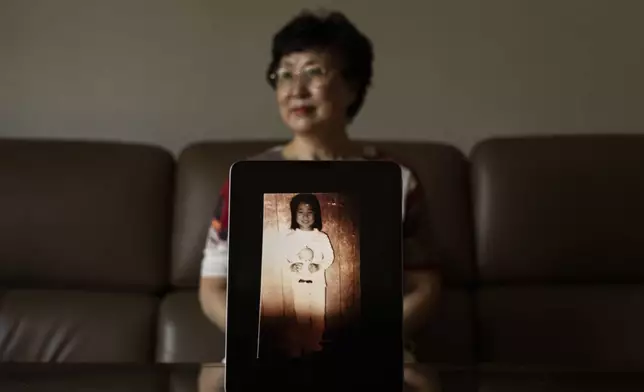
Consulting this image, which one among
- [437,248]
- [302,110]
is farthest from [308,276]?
[437,248]

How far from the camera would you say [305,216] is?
73 cm

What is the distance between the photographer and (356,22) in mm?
1640

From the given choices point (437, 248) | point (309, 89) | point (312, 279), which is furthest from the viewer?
point (437, 248)

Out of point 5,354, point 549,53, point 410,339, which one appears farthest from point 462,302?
point 5,354

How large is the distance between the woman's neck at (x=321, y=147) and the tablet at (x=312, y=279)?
0.49 metres

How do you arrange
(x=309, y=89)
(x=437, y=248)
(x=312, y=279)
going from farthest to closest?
(x=437, y=248) → (x=309, y=89) → (x=312, y=279)

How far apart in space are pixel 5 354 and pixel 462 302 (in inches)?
33.4

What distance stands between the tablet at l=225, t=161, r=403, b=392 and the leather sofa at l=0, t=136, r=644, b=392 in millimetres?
617

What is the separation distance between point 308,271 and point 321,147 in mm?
548

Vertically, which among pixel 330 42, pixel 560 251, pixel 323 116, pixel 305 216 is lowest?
pixel 560 251

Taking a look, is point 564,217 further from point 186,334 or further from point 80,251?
point 80,251

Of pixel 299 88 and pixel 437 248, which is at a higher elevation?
pixel 299 88

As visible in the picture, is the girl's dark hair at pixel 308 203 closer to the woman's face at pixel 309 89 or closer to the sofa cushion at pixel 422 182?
the woman's face at pixel 309 89

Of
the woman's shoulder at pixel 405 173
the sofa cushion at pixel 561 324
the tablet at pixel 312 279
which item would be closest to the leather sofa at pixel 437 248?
the sofa cushion at pixel 561 324
